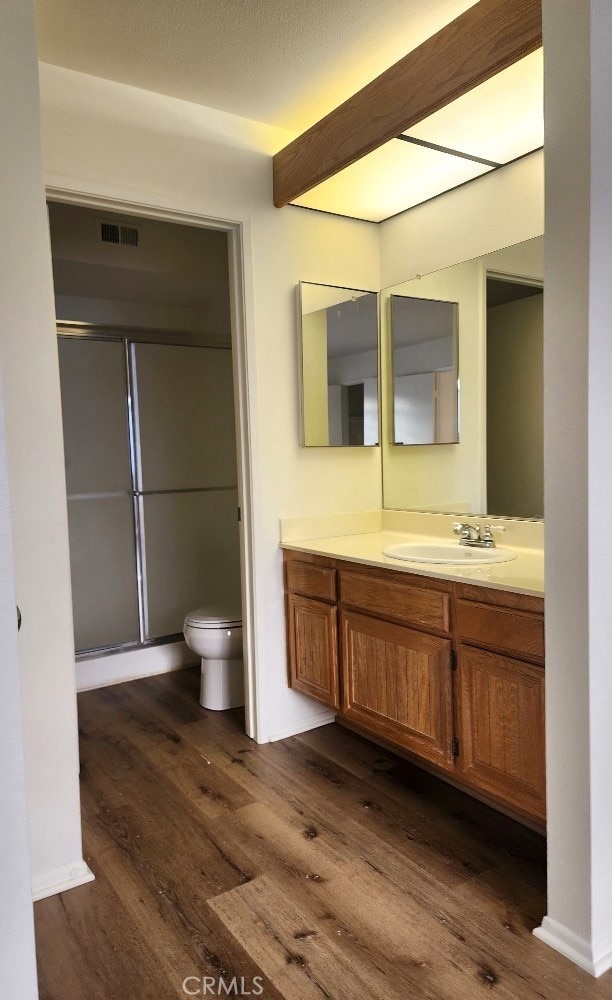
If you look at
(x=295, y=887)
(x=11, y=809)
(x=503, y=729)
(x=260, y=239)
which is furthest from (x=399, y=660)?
(x=260, y=239)

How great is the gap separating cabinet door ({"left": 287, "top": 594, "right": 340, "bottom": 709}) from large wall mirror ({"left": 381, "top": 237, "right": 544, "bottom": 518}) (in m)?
0.67

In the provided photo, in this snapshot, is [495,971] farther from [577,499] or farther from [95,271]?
[95,271]

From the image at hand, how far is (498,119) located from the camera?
2057mm

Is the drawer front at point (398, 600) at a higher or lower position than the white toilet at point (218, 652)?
higher

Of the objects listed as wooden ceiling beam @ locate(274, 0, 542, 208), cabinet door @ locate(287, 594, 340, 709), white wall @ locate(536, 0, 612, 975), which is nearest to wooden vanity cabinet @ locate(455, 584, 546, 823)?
white wall @ locate(536, 0, 612, 975)

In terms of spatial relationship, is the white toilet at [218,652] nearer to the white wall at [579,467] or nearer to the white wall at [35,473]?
the white wall at [35,473]

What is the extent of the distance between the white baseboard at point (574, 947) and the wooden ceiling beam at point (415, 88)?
2.16 metres

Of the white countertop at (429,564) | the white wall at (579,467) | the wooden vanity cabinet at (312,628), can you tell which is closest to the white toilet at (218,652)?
the wooden vanity cabinet at (312,628)

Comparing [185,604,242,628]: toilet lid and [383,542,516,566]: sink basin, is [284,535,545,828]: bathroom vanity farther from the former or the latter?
[185,604,242,628]: toilet lid

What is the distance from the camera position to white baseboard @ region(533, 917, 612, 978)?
1.49m

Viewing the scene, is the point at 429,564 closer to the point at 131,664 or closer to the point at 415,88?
the point at 415,88

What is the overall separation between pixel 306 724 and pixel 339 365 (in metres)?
1.58

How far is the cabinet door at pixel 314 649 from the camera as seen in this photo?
99.8 inches

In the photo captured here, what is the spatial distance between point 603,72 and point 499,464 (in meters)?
1.34
